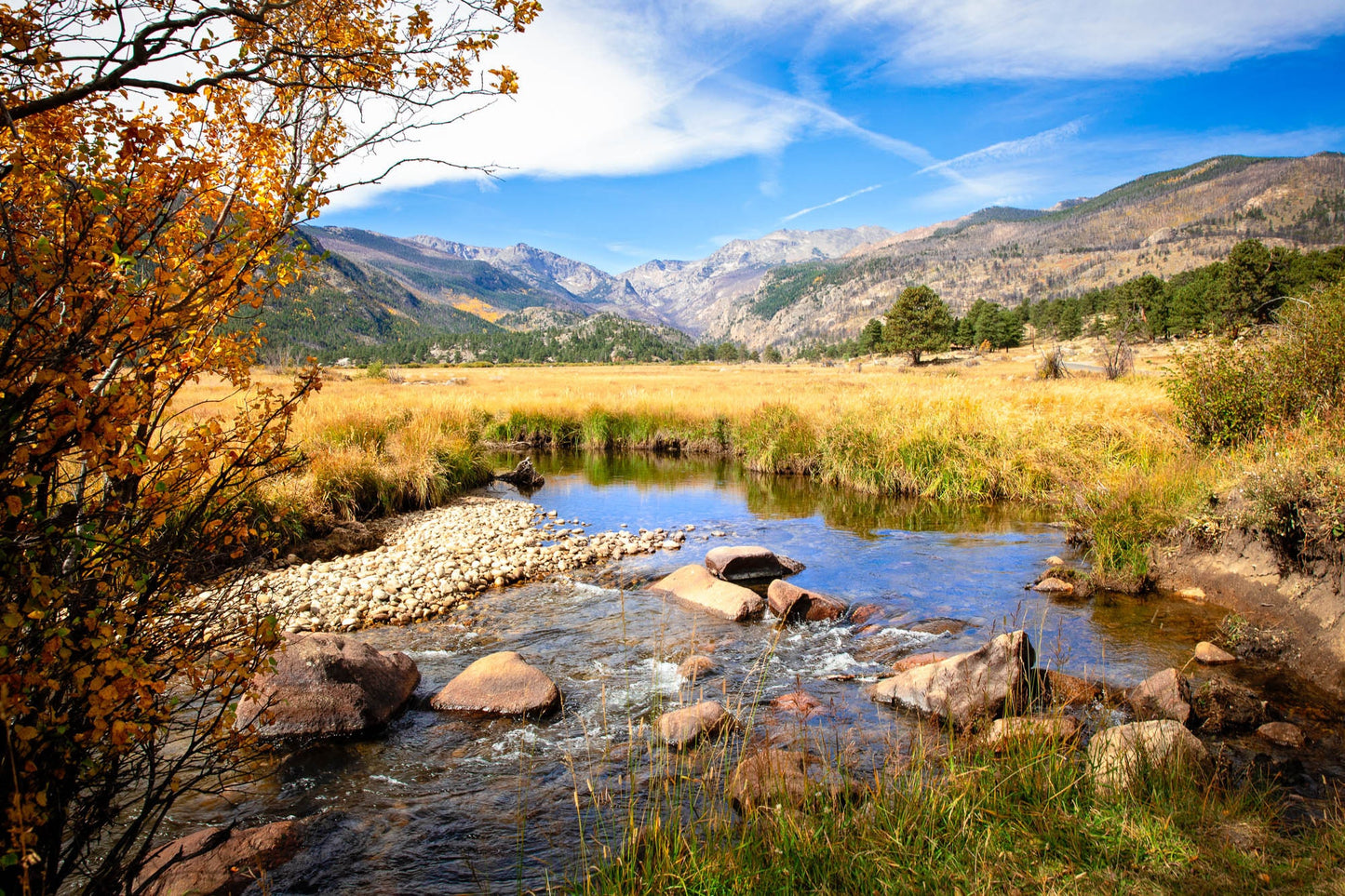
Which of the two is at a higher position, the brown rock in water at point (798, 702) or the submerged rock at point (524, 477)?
the submerged rock at point (524, 477)

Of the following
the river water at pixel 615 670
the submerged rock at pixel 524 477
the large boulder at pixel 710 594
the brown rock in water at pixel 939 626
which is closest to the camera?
the river water at pixel 615 670

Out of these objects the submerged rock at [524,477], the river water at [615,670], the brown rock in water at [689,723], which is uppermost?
the submerged rock at [524,477]

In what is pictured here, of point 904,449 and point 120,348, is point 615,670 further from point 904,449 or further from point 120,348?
point 904,449

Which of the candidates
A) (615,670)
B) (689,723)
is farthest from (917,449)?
(689,723)

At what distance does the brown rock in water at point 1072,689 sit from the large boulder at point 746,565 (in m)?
4.77

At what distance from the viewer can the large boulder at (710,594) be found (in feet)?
27.4

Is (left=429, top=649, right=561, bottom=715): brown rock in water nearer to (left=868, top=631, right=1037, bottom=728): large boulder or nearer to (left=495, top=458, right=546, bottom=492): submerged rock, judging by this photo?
(left=868, top=631, right=1037, bottom=728): large boulder

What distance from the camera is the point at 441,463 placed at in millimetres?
15789

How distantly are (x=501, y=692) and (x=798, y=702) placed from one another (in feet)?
8.89

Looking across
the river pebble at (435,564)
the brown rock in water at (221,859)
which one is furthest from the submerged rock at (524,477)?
the brown rock in water at (221,859)

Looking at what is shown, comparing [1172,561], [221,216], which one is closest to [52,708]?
[221,216]

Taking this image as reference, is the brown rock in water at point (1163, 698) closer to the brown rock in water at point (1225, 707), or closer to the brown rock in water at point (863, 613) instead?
the brown rock in water at point (1225, 707)

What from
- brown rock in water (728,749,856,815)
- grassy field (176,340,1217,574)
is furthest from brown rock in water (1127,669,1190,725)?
grassy field (176,340,1217,574)

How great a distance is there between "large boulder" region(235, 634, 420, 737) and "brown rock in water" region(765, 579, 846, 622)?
4504 mm
